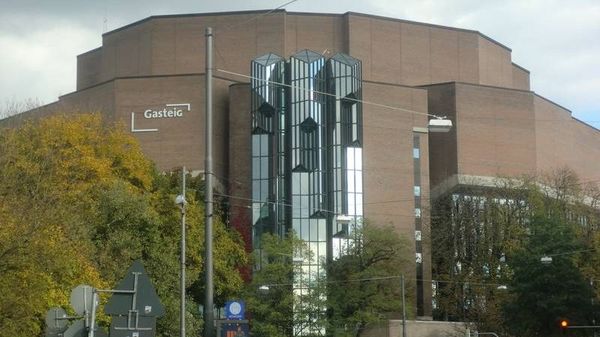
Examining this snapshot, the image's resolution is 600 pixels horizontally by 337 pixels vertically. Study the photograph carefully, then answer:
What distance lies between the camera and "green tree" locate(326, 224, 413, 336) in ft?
229

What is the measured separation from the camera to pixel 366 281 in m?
70.6

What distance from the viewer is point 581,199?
244 ft

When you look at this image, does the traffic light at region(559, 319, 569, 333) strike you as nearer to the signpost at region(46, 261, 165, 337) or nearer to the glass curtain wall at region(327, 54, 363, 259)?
the glass curtain wall at region(327, 54, 363, 259)

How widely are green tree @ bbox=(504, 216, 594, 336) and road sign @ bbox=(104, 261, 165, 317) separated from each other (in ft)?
154

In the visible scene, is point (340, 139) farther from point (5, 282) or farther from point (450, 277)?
point (5, 282)

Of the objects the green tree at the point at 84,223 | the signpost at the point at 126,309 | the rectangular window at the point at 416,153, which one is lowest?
the signpost at the point at 126,309

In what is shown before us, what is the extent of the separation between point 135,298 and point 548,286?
4891cm

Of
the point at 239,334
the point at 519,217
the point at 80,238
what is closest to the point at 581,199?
the point at 519,217

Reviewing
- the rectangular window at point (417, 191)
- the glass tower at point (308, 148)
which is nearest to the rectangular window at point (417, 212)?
the rectangular window at point (417, 191)

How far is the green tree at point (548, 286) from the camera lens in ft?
194

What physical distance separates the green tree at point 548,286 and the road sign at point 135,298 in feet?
154

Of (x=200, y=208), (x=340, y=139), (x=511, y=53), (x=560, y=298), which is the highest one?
(x=511, y=53)

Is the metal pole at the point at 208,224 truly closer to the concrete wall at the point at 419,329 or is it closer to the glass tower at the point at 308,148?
the concrete wall at the point at 419,329

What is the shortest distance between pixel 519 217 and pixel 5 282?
52.5 metres
